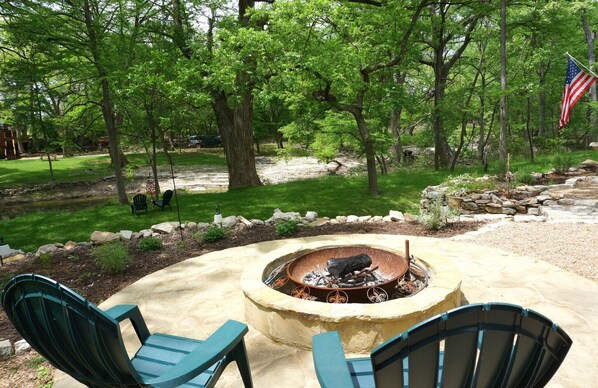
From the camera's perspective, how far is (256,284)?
3600 mm

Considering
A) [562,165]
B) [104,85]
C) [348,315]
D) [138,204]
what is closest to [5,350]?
[348,315]

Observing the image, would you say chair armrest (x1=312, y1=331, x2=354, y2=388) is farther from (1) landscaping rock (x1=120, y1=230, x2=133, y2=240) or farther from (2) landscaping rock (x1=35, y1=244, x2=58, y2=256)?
(2) landscaping rock (x1=35, y1=244, x2=58, y2=256)

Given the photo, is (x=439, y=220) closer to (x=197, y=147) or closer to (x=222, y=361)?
(x=222, y=361)

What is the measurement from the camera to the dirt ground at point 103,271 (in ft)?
10.3

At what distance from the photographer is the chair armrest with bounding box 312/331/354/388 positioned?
5.41 feet

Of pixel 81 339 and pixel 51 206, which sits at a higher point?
pixel 81 339

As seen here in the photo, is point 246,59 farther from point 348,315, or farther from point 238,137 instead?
point 348,315

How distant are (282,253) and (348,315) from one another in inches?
69.3

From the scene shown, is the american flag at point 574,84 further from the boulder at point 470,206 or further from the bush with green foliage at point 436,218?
the bush with green foliage at point 436,218

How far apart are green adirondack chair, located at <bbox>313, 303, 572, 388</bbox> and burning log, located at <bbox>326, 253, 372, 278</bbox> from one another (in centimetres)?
248

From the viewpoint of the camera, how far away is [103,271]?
5297mm

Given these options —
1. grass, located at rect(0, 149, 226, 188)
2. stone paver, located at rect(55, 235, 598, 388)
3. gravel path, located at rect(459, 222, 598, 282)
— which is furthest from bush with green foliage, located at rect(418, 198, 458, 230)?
grass, located at rect(0, 149, 226, 188)

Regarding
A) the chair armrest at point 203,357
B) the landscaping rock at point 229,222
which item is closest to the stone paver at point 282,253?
the chair armrest at point 203,357

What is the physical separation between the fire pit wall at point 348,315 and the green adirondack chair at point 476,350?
1.56 m
